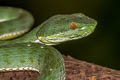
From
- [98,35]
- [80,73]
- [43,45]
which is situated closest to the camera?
[80,73]

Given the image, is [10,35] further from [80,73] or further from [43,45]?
[80,73]

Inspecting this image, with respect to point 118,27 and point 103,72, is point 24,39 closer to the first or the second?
point 103,72

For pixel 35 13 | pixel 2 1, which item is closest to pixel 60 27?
pixel 35 13

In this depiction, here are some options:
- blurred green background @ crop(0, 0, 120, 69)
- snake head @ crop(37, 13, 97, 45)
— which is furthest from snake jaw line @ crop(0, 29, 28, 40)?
snake head @ crop(37, 13, 97, 45)

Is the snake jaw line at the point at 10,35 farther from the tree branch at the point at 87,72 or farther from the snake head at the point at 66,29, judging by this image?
the tree branch at the point at 87,72

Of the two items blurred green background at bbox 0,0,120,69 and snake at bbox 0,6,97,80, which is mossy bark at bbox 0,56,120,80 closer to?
snake at bbox 0,6,97,80

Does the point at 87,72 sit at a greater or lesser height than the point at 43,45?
lesser

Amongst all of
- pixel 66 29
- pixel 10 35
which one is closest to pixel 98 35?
pixel 10 35
